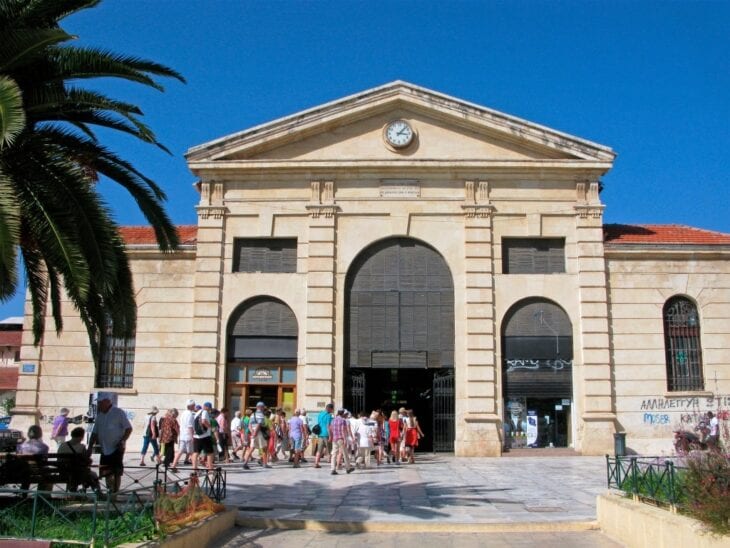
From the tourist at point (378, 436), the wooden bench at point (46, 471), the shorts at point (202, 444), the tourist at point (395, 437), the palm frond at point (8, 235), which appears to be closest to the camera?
the palm frond at point (8, 235)

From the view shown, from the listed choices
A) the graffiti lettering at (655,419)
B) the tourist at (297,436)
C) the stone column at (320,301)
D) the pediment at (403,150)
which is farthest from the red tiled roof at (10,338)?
the graffiti lettering at (655,419)

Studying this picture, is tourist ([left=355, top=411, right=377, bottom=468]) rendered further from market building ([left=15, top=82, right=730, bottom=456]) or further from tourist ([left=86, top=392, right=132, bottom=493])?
tourist ([left=86, top=392, right=132, bottom=493])

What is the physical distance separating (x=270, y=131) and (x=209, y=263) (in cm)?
494

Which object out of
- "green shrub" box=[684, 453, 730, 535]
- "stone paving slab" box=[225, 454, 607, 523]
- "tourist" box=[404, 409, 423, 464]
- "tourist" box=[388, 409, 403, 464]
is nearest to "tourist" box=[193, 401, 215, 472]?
"stone paving slab" box=[225, 454, 607, 523]

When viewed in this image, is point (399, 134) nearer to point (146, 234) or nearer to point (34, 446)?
point (146, 234)

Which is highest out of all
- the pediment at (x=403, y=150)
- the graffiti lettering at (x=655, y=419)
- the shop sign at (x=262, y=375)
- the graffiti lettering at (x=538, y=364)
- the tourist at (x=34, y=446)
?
the pediment at (x=403, y=150)

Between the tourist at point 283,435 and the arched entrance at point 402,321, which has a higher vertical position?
the arched entrance at point 402,321

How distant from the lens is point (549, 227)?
26141 millimetres

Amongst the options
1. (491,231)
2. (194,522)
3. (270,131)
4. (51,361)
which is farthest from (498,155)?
(194,522)

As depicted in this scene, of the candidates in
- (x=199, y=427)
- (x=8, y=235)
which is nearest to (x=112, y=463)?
(x=8, y=235)

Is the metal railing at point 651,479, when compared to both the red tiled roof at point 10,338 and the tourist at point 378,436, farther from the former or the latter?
the red tiled roof at point 10,338

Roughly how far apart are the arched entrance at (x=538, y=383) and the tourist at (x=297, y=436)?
23.7 ft

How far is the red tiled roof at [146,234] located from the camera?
88.7 ft

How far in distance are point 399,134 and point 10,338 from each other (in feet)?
109
